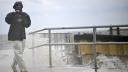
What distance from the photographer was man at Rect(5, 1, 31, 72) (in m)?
3.90

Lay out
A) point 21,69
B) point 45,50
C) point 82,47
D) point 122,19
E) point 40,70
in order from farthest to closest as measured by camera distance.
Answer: point 82,47 → point 45,50 → point 122,19 → point 40,70 → point 21,69

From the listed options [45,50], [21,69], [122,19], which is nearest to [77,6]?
[122,19]

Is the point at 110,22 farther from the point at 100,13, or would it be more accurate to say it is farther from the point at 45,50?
the point at 45,50

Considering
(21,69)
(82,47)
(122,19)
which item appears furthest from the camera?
(82,47)

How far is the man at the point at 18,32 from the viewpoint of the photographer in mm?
3896

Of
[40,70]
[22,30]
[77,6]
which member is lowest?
[40,70]

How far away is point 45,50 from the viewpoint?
5.79m

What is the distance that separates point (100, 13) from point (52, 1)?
766mm

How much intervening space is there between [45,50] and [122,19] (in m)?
1.56

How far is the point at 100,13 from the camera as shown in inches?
204

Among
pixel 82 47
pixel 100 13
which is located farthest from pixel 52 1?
pixel 82 47

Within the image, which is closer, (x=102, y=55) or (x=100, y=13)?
(x=100, y=13)

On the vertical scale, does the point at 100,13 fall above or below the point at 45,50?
above

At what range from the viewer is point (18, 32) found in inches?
156
